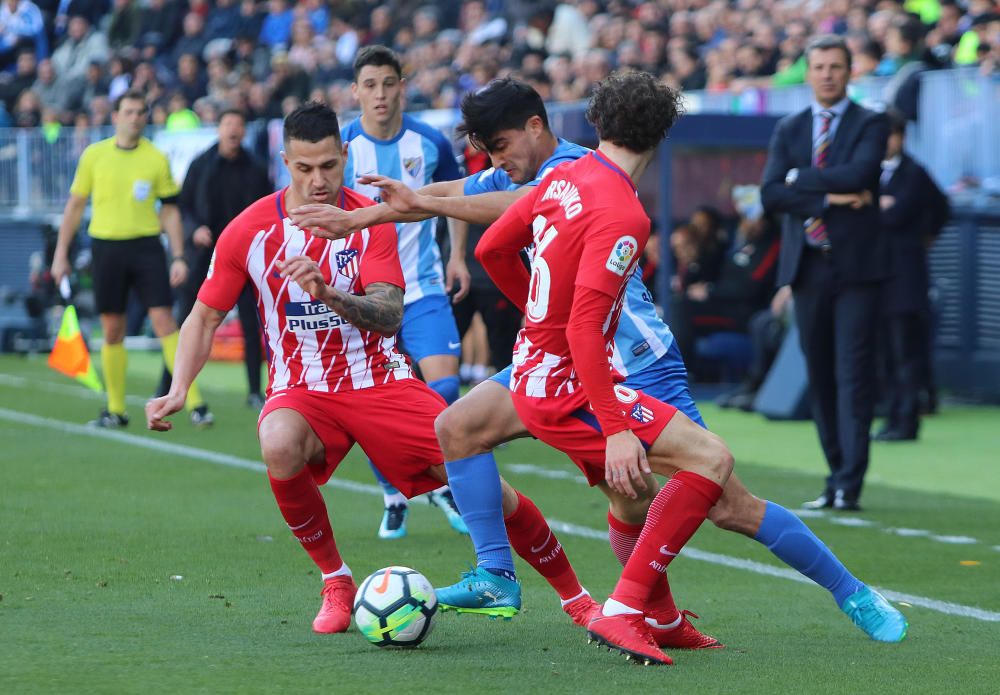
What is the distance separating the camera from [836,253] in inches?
345

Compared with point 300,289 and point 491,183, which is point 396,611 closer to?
point 300,289

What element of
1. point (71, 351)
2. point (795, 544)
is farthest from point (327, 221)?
point (71, 351)

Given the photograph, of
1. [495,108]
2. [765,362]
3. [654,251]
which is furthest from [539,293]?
[654,251]

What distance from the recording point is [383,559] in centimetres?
721

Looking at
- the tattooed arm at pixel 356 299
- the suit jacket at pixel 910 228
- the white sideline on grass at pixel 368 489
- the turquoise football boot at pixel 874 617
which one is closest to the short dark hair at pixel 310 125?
the tattooed arm at pixel 356 299

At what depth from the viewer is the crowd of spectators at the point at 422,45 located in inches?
661

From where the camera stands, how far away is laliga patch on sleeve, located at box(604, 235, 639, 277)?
499cm

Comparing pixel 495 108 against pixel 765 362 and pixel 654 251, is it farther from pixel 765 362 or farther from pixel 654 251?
pixel 654 251

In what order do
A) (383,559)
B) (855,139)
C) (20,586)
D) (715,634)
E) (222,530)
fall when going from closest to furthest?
(715,634) < (20,586) < (383,559) < (222,530) < (855,139)

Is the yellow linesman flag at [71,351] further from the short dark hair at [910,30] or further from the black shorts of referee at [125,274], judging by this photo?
the short dark hair at [910,30]

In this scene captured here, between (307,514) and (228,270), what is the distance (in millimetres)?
866

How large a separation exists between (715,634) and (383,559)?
72.9 inches

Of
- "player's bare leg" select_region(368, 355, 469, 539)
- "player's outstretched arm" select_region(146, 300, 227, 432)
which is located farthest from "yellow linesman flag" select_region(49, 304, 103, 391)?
"player's outstretched arm" select_region(146, 300, 227, 432)

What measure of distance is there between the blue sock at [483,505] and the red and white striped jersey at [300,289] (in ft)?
2.27
